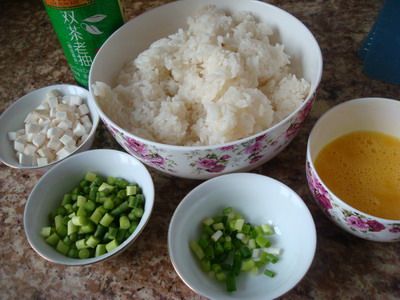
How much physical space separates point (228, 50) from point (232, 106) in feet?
0.68

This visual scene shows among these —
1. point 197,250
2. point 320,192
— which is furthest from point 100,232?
point 320,192

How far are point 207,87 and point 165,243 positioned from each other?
0.40 metres

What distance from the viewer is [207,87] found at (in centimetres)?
96

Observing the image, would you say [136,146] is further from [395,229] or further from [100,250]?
[395,229]

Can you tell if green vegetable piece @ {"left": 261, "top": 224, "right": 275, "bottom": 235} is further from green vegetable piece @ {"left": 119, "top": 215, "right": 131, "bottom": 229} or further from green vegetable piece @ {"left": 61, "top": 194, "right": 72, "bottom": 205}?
green vegetable piece @ {"left": 61, "top": 194, "right": 72, "bottom": 205}

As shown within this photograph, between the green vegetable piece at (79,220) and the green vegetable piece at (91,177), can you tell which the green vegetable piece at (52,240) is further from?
the green vegetable piece at (91,177)

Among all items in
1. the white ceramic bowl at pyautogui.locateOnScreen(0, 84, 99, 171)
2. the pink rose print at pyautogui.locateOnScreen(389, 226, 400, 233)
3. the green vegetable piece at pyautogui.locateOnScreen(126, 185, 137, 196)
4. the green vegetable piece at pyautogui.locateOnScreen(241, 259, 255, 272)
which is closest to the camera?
the pink rose print at pyautogui.locateOnScreen(389, 226, 400, 233)

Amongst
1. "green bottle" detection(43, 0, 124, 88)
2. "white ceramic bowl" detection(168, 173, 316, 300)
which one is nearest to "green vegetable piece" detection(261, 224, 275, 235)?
"white ceramic bowl" detection(168, 173, 316, 300)

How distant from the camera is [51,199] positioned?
3.15ft

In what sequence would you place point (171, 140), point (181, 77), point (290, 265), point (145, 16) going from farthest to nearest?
point (145, 16) → point (181, 77) → point (171, 140) → point (290, 265)

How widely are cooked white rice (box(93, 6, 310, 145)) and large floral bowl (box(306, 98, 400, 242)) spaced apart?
10 centimetres

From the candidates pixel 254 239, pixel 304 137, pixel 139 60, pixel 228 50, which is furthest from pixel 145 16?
pixel 254 239

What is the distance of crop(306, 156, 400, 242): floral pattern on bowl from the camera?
74cm

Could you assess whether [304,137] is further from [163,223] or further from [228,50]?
[163,223]
